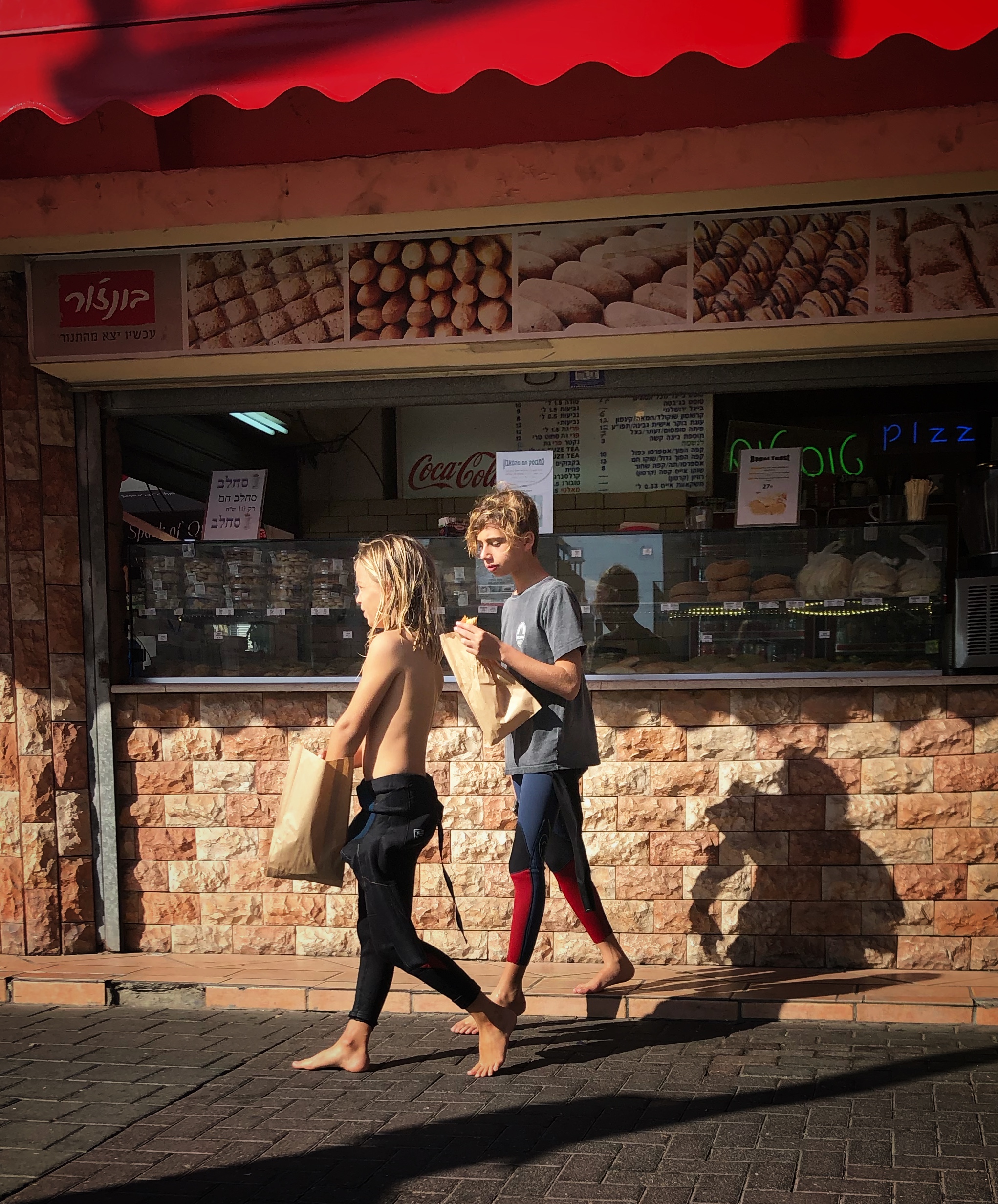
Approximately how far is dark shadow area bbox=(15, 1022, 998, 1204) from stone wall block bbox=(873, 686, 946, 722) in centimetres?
158

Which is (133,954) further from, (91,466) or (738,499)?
(738,499)

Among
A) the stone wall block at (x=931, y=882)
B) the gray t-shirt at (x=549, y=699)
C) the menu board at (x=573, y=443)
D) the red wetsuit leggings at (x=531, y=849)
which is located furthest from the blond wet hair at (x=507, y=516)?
the stone wall block at (x=931, y=882)

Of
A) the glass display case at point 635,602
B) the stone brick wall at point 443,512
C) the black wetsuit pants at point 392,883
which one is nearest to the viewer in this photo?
the black wetsuit pants at point 392,883

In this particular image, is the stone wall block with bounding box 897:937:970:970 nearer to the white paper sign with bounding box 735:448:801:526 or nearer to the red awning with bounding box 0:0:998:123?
the white paper sign with bounding box 735:448:801:526

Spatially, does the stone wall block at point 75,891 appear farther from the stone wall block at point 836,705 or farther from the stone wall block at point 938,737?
the stone wall block at point 938,737

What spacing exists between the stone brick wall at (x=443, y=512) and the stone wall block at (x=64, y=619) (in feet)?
4.31

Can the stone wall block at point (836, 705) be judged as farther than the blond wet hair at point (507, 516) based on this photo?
Yes

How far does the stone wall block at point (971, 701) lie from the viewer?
540cm

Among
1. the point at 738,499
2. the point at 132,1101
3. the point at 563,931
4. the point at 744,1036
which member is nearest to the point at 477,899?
the point at 563,931

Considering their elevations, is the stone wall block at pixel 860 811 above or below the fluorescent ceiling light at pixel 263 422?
below

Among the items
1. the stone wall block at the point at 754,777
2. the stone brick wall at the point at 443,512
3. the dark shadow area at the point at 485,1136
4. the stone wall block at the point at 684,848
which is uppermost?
the stone brick wall at the point at 443,512

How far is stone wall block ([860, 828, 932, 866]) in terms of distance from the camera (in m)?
5.45

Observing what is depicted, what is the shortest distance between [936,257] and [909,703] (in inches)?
80.7

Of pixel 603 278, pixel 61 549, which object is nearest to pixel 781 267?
pixel 603 278
